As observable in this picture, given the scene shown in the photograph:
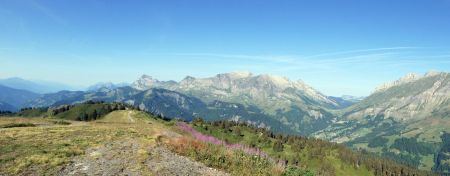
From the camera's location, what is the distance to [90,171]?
23.7 meters

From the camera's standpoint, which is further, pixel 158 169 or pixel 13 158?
pixel 13 158

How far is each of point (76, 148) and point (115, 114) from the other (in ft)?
565

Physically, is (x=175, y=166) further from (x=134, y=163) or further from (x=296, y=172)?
(x=296, y=172)

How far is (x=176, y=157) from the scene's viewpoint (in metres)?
29.0

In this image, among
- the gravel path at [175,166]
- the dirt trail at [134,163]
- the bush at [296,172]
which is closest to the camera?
the dirt trail at [134,163]

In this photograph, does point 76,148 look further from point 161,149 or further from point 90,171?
point 90,171

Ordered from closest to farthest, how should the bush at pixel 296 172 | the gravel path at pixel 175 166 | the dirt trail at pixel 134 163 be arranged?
the dirt trail at pixel 134 163 < the gravel path at pixel 175 166 < the bush at pixel 296 172

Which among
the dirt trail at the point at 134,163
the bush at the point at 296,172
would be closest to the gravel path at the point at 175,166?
the dirt trail at the point at 134,163

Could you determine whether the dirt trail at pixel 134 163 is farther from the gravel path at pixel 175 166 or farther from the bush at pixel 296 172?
the bush at pixel 296 172

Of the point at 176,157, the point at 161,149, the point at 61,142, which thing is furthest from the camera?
the point at 61,142

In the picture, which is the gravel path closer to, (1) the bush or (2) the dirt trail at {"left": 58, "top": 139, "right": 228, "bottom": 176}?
(2) the dirt trail at {"left": 58, "top": 139, "right": 228, "bottom": 176}

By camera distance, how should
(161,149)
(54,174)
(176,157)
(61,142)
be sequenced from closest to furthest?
(54,174) → (176,157) → (161,149) → (61,142)

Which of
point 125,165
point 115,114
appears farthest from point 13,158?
point 115,114

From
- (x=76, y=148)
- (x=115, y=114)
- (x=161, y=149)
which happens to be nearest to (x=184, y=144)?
(x=161, y=149)
